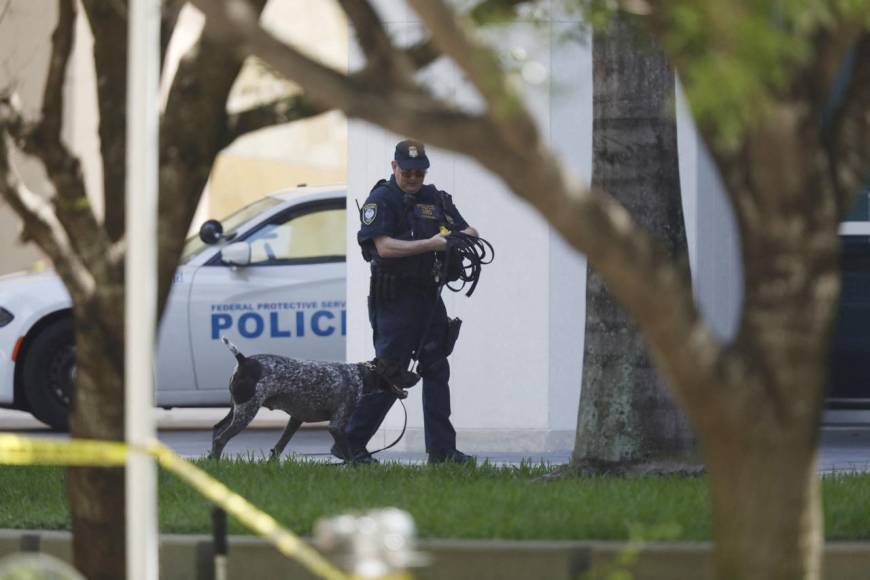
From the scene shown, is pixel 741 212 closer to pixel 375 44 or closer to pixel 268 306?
pixel 375 44

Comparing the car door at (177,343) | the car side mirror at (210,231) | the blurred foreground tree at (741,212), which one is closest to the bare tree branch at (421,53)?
the blurred foreground tree at (741,212)

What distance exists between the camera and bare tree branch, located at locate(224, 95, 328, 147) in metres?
5.88

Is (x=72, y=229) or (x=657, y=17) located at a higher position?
(x=657, y=17)

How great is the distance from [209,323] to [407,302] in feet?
9.67

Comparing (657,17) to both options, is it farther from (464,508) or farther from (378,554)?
(464,508)

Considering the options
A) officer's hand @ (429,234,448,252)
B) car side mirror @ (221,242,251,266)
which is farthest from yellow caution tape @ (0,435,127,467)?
car side mirror @ (221,242,251,266)

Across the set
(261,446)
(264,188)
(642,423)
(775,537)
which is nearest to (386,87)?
(775,537)

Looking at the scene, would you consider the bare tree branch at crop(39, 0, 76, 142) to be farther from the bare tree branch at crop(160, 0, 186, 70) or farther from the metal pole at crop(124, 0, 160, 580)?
the metal pole at crop(124, 0, 160, 580)

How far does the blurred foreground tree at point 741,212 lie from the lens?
14.0 ft

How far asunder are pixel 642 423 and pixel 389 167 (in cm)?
334

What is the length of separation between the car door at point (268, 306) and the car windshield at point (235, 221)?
12 cm

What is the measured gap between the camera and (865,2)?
4309 millimetres

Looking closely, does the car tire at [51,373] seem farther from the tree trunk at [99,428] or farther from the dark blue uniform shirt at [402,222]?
the tree trunk at [99,428]

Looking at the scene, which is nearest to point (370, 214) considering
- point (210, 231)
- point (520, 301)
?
point (520, 301)
